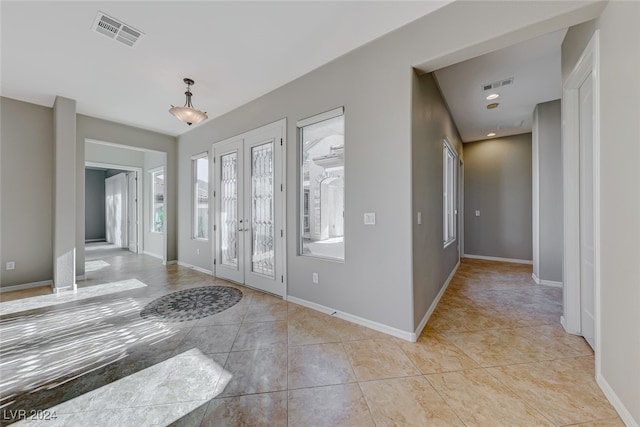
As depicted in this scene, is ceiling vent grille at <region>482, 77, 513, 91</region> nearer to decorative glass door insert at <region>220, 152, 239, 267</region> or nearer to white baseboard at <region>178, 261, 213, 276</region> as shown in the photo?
decorative glass door insert at <region>220, 152, 239, 267</region>

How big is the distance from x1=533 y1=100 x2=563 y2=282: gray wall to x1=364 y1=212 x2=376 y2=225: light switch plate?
11.0 ft

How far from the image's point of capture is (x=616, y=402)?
146cm

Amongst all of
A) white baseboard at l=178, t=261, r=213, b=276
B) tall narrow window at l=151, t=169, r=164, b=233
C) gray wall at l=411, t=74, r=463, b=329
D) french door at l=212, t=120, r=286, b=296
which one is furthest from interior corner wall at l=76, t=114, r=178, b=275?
gray wall at l=411, t=74, r=463, b=329

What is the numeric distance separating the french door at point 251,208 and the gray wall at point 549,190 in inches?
161

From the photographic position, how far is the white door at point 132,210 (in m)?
7.17

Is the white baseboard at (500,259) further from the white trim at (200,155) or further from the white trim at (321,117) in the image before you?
the white trim at (200,155)

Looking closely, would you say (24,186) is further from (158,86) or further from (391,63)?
(391,63)

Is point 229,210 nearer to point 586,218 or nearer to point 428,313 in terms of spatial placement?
point 428,313

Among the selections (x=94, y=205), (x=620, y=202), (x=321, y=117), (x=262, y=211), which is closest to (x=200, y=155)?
(x=262, y=211)

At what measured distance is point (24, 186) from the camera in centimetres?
382

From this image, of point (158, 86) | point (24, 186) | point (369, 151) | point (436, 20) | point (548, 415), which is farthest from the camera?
point (24, 186)

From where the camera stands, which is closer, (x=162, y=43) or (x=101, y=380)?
(x=101, y=380)

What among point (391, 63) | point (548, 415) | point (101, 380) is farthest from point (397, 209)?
point (101, 380)

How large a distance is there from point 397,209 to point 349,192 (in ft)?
1.86
